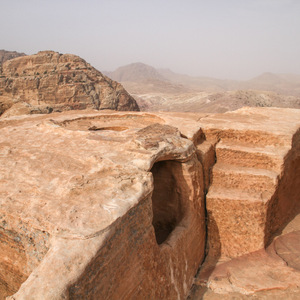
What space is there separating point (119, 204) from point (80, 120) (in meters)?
4.80

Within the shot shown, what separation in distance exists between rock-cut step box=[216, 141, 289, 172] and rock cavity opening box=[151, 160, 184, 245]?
1204 millimetres

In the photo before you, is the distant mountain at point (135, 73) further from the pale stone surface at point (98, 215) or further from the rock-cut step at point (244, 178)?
the pale stone surface at point (98, 215)

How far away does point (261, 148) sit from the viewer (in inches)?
188

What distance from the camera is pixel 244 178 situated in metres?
4.38

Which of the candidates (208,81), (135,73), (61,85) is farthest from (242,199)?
(135,73)

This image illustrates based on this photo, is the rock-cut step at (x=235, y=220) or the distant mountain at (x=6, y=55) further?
the distant mountain at (x=6, y=55)

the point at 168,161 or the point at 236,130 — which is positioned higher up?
the point at 236,130

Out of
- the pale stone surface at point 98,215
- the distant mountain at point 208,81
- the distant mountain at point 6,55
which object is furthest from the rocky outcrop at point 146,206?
the distant mountain at point 208,81

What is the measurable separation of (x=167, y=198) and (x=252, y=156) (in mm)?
1637

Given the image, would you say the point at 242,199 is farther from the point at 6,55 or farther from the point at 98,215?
the point at 6,55

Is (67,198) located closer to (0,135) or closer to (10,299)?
(10,299)

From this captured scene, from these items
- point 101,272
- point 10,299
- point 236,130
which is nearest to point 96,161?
point 101,272

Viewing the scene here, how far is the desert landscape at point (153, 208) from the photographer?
2.26 metres

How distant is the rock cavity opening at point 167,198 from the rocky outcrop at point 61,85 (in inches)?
554
